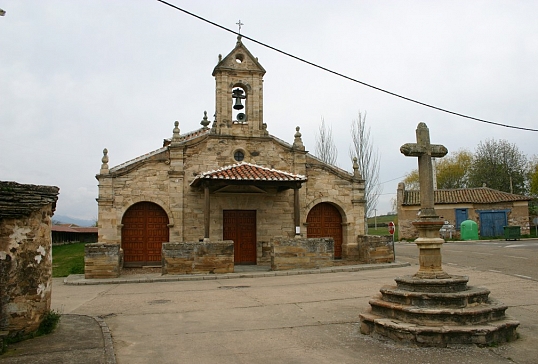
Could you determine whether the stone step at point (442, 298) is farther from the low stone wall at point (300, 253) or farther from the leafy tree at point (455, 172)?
the leafy tree at point (455, 172)

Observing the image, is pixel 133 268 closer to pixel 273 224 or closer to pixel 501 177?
pixel 273 224

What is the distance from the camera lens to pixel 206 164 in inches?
710

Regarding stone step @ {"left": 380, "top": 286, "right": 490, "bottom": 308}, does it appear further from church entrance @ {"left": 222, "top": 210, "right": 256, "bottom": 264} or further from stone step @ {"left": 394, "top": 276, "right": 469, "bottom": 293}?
church entrance @ {"left": 222, "top": 210, "right": 256, "bottom": 264}

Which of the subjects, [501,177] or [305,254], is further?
[501,177]

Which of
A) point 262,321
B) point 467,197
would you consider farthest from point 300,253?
point 467,197

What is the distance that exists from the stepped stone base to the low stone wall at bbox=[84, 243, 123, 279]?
10121 mm

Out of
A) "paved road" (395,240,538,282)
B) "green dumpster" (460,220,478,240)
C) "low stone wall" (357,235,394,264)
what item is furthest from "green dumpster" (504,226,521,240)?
"low stone wall" (357,235,394,264)

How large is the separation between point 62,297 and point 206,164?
8325mm

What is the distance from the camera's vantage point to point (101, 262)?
14547mm

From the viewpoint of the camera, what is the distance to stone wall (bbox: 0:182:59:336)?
575cm

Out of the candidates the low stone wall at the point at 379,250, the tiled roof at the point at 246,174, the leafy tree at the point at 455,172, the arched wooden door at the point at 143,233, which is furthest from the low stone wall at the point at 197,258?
the leafy tree at the point at 455,172

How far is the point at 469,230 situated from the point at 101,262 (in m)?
27.3

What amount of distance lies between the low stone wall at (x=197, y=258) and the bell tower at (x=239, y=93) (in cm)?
529

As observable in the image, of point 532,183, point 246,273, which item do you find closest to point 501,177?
point 532,183
